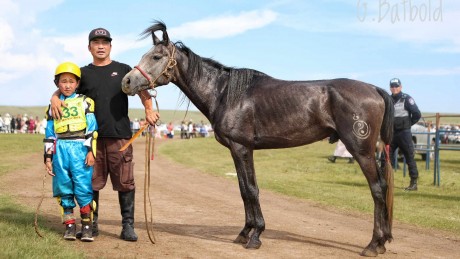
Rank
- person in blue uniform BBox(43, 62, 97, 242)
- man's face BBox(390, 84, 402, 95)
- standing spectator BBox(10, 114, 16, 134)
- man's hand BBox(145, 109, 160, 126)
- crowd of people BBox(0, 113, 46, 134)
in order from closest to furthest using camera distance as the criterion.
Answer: person in blue uniform BBox(43, 62, 97, 242)
man's hand BBox(145, 109, 160, 126)
man's face BBox(390, 84, 402, 95)
crowd of people BBox(0, 113, 46, 134)
standing spectator BBox(10, 114, 16, 134)

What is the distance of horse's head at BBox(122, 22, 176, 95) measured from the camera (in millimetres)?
6746

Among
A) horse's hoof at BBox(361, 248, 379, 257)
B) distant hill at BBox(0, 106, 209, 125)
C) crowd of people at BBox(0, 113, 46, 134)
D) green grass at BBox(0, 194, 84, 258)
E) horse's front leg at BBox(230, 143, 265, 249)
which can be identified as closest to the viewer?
green grass at BBox(0, 194, 84, 258)

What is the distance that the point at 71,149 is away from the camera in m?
6.41

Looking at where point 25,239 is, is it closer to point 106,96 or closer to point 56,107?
point 56,107

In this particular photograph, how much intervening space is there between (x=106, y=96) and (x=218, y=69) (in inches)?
64.6

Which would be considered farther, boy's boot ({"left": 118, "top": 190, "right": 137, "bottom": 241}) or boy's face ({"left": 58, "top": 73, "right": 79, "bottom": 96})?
boy's boot ({"left": 118, "top": 190, "right": 137, "bottom": 241})

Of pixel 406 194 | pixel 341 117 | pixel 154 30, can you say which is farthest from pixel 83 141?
pixel 406 194

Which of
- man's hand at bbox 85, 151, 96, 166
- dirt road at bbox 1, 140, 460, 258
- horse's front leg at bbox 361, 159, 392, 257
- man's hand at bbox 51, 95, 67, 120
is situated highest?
man's hand at bbox 51, 95, 67, 120

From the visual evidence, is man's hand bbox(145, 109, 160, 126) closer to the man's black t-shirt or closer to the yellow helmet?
the man's black t-shirt

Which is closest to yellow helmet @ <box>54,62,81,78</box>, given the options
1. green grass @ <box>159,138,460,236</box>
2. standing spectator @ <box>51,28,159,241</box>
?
standing spectator @ <box>51,28,159,241</box>

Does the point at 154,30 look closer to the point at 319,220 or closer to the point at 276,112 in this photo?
the point at 276,112

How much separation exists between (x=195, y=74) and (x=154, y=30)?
836 mm

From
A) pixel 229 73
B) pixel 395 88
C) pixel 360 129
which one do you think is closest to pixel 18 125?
pixel 395 88

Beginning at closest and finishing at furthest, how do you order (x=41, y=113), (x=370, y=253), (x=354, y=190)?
1. (x=370, y=253)
2. (x=354, y=190)
3. (x=41, y=113)
